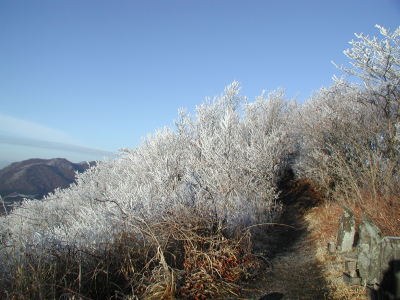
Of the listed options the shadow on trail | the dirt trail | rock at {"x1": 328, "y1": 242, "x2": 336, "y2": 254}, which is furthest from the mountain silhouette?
rock at {"x1": 328, "y1": 242, "x2": 336, "y2": 254}

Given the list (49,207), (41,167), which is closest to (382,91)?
(49,207)

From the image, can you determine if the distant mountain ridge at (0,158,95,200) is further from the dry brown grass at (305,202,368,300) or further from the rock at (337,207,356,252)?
the rock at (337,207,356,252)

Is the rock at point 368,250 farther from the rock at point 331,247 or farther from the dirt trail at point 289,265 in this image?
the rock at point 331,247

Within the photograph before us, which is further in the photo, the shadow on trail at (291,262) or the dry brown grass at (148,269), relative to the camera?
the shadow on trail at (291,262)

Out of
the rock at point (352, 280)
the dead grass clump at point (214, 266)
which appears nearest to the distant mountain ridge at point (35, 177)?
the dead grass clump at point (214, 266)

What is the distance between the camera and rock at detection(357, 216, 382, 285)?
436 centimetres

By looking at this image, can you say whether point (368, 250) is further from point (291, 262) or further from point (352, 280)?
point (291, 262)

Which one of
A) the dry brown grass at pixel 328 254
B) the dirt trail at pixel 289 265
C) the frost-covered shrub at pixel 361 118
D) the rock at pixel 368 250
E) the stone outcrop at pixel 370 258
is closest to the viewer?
the stone outcrop at pixel 370 258

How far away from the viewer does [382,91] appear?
12086mm

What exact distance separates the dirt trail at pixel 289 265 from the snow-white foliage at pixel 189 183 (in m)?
0.77

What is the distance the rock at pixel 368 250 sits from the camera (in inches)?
172

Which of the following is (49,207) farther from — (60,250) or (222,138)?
(60,250)

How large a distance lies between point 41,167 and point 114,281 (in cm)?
6737

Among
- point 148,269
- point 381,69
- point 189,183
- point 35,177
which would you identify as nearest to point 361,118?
point 381,69
